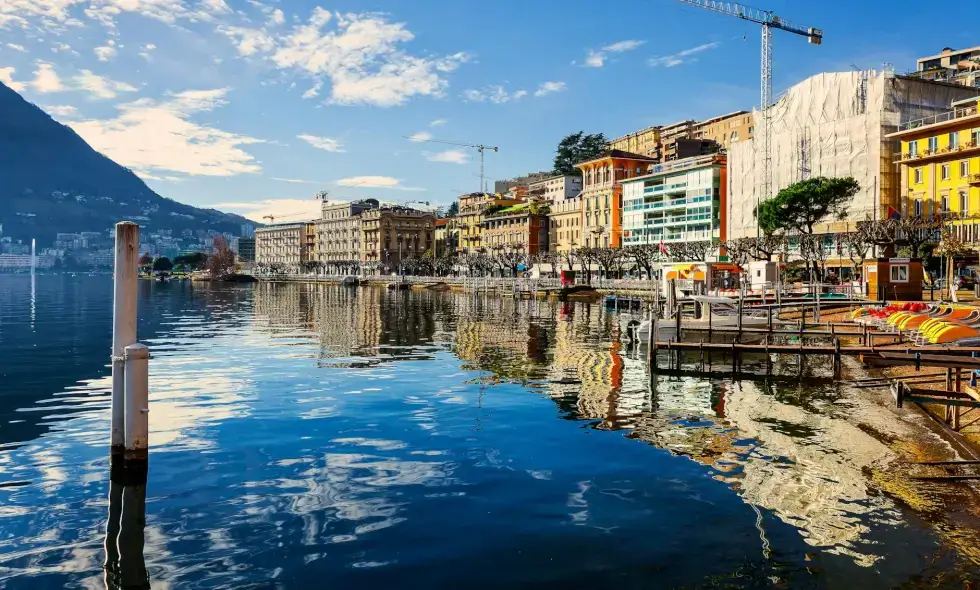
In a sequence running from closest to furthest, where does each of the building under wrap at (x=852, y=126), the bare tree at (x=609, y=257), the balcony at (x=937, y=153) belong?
the balcony at (x=937, y=153)
the building under wrap at (x=852, y=126)
the bare tree at (x=609, y=257)

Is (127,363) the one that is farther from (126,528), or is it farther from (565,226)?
(565,226)

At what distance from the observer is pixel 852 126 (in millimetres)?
78938

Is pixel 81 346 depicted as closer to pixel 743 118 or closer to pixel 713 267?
pixel 713 267

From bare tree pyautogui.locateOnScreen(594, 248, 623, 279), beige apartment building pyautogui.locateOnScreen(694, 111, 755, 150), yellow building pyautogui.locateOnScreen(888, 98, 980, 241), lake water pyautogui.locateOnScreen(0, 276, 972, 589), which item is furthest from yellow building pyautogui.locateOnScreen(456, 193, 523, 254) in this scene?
lake water pyautogui.locateOnScreen(0, 276, 972, 589)

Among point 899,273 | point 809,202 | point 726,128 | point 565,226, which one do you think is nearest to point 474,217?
point 565,226

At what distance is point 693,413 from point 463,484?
9532mm

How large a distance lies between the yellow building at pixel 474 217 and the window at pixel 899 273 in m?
119

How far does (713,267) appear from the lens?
6575 centimetres

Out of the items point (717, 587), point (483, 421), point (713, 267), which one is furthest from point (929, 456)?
point (713, 267)

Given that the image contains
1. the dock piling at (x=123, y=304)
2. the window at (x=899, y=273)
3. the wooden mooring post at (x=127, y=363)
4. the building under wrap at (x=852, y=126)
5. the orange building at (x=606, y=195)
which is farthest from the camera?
the orange building at (x=606, y=195)

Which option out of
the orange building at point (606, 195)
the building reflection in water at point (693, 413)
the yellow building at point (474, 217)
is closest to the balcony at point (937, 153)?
the building reflection in water at point (693, 413)

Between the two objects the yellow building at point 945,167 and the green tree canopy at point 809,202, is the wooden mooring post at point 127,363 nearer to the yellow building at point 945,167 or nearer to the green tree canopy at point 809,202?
the yellow building at point 945,167

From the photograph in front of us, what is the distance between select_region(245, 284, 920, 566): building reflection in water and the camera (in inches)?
518

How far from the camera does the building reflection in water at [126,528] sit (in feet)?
33.8
